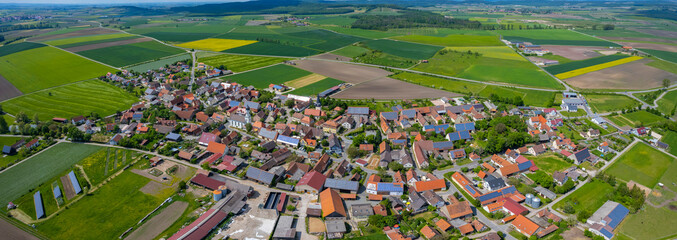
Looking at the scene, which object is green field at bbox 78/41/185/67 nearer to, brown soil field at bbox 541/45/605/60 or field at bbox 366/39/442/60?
field at bbox 366/39/442/60

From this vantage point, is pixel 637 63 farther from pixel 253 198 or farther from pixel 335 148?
pixel 253 198

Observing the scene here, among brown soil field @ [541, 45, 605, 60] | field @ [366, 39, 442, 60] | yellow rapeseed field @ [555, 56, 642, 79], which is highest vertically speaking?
field @ [366, 39, 442, 60]

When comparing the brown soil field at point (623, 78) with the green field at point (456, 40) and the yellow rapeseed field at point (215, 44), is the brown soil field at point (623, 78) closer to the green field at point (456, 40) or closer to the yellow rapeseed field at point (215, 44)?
the green field at point (456, 40)

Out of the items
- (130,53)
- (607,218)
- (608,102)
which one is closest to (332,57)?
(130,53)

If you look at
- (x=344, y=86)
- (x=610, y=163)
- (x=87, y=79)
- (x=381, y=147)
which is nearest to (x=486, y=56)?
(x=344, y=86)

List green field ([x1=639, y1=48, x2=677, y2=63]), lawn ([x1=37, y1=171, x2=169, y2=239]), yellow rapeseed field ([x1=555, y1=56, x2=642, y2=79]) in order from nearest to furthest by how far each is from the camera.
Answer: lawn ([x1=37, y1=171, x2=169, y2=239]), yellow rapeseed field ([x1=555, y1=56, x2=642, y2=79]), green field ([x1=639, y1=48, x2=677, y2=63])

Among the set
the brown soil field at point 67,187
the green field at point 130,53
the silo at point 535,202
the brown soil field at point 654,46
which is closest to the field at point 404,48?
the brown soil field at point 654,46

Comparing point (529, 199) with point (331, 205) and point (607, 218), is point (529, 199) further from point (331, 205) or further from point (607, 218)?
point (331, 205)

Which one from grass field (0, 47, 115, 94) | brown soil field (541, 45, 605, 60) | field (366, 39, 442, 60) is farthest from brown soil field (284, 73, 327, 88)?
brown soil field (541, 45, 605, 60)
